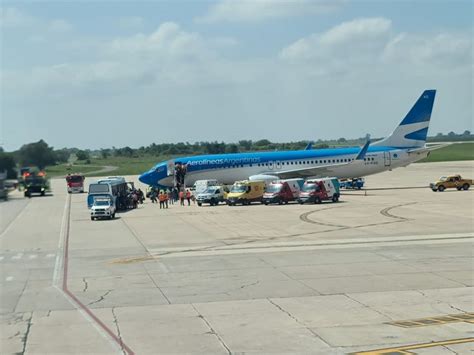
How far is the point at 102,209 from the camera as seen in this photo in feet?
167

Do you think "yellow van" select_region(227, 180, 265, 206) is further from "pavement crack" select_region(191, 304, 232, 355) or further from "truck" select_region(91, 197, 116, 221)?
"pavement crack" select_region(191, 304, 232, 355)

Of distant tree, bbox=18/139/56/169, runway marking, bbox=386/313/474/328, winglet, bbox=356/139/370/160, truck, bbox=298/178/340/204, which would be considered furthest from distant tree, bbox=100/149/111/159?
winglet, bbox=356/139/370/160

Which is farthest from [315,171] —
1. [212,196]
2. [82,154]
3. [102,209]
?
[82,154]

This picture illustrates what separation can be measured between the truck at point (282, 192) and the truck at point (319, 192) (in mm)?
1003

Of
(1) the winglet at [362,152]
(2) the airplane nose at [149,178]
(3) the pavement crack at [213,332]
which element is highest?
(1) the winglet at [362,152]

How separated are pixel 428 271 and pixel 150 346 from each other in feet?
41.8

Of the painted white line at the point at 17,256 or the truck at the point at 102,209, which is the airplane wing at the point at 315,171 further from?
the painted white line at the point at 17,256

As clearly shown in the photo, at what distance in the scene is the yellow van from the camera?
60531 millimetres

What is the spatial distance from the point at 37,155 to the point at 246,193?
44256 mm

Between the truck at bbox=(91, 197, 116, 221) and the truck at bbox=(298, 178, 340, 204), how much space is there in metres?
15.9

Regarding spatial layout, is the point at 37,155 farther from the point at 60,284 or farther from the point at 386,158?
the point at 386,158

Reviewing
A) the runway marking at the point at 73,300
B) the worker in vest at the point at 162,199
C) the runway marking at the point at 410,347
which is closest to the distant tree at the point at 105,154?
the runway marking at the point at 73,300

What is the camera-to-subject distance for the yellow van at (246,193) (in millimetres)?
60531

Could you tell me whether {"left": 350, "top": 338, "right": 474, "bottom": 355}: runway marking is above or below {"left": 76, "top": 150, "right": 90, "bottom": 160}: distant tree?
below
